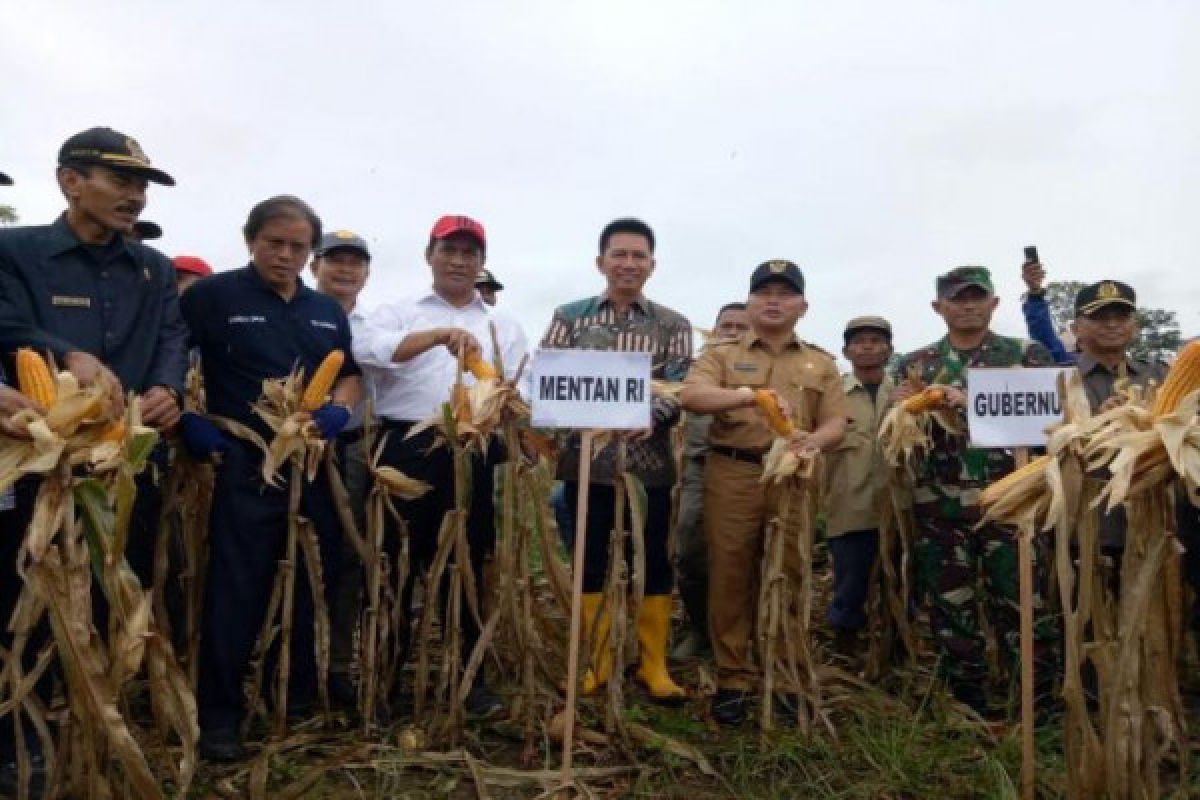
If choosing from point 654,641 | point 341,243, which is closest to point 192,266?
point 341,243

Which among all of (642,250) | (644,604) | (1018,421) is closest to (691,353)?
(642,250)

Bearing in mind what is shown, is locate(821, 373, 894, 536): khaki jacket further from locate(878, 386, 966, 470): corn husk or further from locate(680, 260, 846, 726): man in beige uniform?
locate(680, 260, 846, 726): man in beige uniform

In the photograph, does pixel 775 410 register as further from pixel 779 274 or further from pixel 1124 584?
pixel 1124 584

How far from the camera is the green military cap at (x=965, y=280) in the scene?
4668 millimetres

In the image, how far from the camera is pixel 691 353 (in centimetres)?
473

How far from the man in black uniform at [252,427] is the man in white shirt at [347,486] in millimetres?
332

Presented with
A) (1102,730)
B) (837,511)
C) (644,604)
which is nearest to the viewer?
(1102,730)

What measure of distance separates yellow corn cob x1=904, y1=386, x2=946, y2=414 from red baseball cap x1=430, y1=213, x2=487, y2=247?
223cm

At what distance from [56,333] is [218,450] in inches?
28.7

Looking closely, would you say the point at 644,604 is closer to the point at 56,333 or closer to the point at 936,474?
the point at 936,474

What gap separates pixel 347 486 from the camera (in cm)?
455

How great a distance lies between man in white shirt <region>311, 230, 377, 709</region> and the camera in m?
4.46

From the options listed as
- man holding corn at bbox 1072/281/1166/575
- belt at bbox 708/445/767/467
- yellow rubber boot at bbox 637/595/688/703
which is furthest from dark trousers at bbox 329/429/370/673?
man holding corn at bbox 1072/281/1166/575

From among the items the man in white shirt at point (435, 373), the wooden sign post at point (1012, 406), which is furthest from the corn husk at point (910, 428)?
the man in white shirt at point (435, 373)
